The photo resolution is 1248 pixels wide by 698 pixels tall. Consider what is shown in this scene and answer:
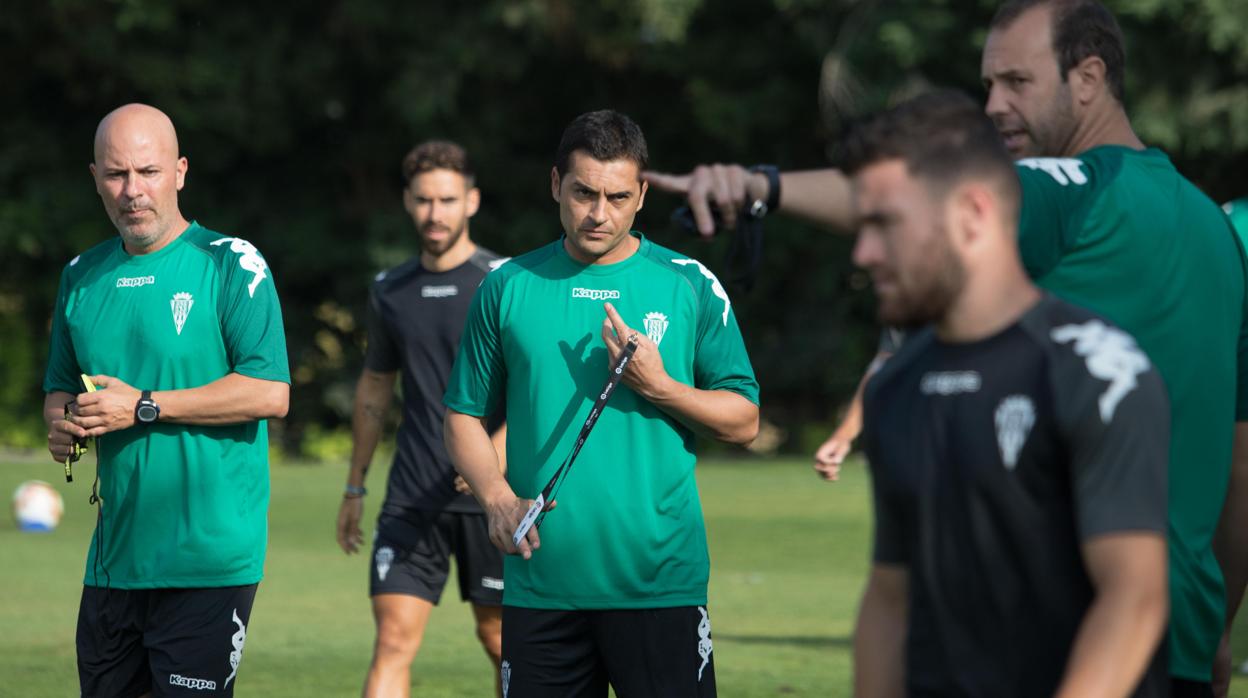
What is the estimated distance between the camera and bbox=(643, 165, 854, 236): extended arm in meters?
3.34

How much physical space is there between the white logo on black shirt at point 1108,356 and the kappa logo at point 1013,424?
→ 5.2 inches

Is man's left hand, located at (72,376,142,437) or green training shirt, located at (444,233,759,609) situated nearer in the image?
green training shirt, located at (444,233,759,609)

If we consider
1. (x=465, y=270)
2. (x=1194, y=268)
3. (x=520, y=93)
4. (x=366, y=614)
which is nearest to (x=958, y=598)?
(x=1194, y=268)

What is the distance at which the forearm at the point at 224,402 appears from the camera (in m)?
5.96

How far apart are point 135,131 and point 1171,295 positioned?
3.75 m

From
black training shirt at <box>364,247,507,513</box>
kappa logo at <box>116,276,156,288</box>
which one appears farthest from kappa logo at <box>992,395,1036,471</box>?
black training shirt at <box>364,247,507,513</box>

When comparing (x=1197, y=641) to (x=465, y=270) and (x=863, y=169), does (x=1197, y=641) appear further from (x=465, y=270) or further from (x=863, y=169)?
(x=465, y=270)

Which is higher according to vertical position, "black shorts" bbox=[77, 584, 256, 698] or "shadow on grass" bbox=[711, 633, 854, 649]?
"black shorts" bbox=[77, 584, 256, 698]

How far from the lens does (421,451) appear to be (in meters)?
8.76

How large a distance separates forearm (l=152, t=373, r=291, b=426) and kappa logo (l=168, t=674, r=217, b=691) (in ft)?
2.85

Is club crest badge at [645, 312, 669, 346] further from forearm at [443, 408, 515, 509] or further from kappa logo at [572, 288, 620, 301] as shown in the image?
forearm at [443, 408, 515, 509]

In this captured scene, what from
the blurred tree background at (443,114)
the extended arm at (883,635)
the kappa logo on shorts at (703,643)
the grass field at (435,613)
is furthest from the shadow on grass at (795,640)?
the blurred tree background at (443,114)

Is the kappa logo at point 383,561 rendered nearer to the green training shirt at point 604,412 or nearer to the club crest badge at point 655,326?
the green training shirt at point 604,412

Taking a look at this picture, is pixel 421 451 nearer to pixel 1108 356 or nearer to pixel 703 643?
pixel 703 643
